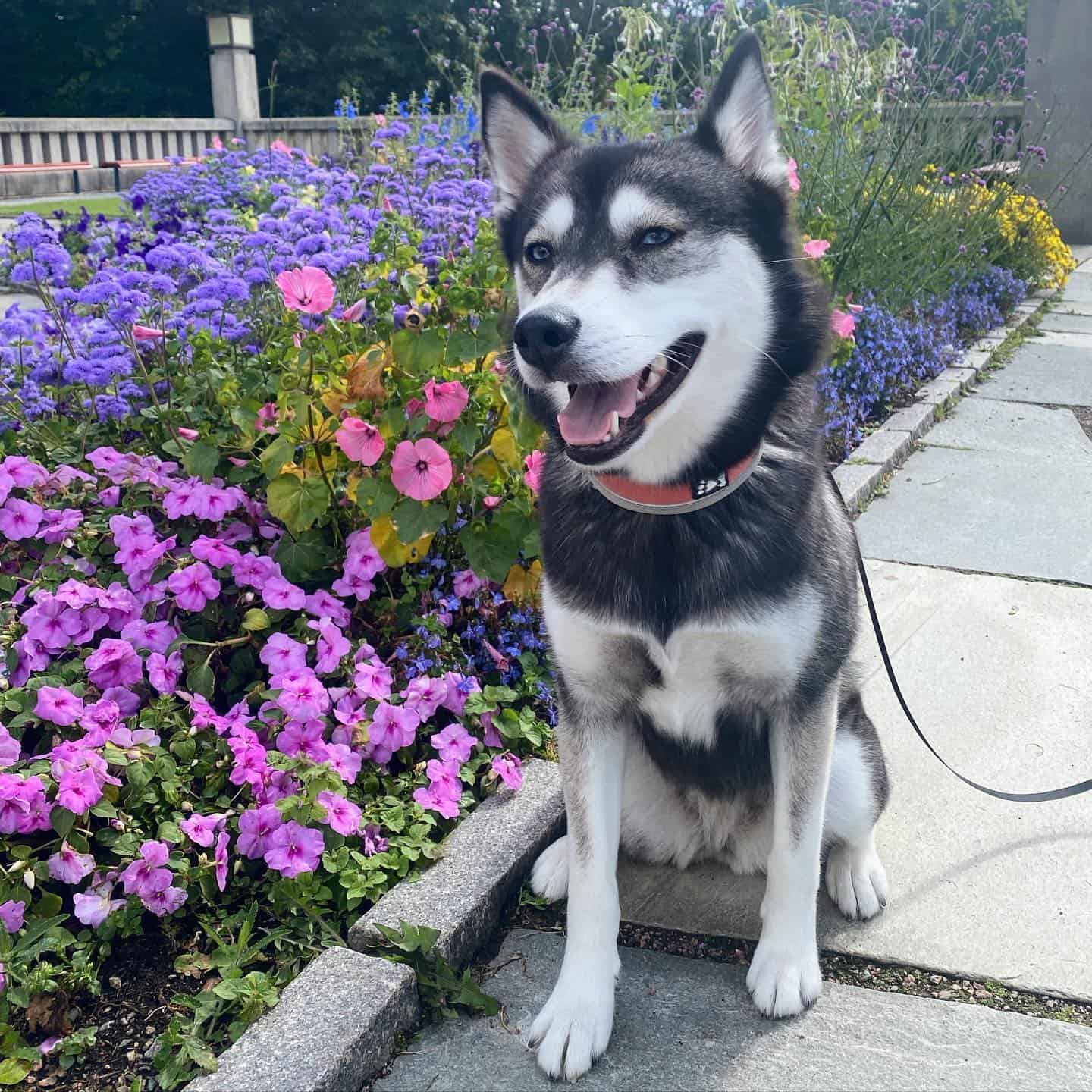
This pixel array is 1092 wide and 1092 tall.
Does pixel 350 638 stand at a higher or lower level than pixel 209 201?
lower

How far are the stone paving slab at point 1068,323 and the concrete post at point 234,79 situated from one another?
39.5ft

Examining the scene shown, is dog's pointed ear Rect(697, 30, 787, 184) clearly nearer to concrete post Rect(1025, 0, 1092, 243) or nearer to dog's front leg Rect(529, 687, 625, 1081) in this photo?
dog's front leg Rect(529, 687, 625, 1081)

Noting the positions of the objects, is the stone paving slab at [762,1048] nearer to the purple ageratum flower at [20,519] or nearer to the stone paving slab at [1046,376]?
the purple ageratum flower at [20,519]

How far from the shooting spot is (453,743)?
2672 millimetres

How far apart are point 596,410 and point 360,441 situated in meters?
0.97

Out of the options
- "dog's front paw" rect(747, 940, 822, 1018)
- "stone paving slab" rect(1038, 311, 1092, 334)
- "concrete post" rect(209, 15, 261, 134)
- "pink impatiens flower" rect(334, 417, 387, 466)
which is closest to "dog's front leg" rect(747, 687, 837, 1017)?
"dog's front paw" rect(747, 940, 822, 1018)

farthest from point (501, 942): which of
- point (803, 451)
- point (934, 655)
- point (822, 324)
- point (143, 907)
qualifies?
point (934, 655)

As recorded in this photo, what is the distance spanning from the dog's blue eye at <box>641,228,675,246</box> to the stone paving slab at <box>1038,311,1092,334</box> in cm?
759

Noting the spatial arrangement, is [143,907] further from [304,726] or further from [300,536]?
[300,536]

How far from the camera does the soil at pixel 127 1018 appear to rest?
6.15 feet

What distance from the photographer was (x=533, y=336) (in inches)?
74.2

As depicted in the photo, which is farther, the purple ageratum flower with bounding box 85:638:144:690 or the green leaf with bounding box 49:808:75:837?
the purple ageratum flower with bounding box 85:638:144:690

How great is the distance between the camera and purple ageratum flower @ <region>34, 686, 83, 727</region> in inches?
94.1

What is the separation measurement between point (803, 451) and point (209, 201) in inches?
232
